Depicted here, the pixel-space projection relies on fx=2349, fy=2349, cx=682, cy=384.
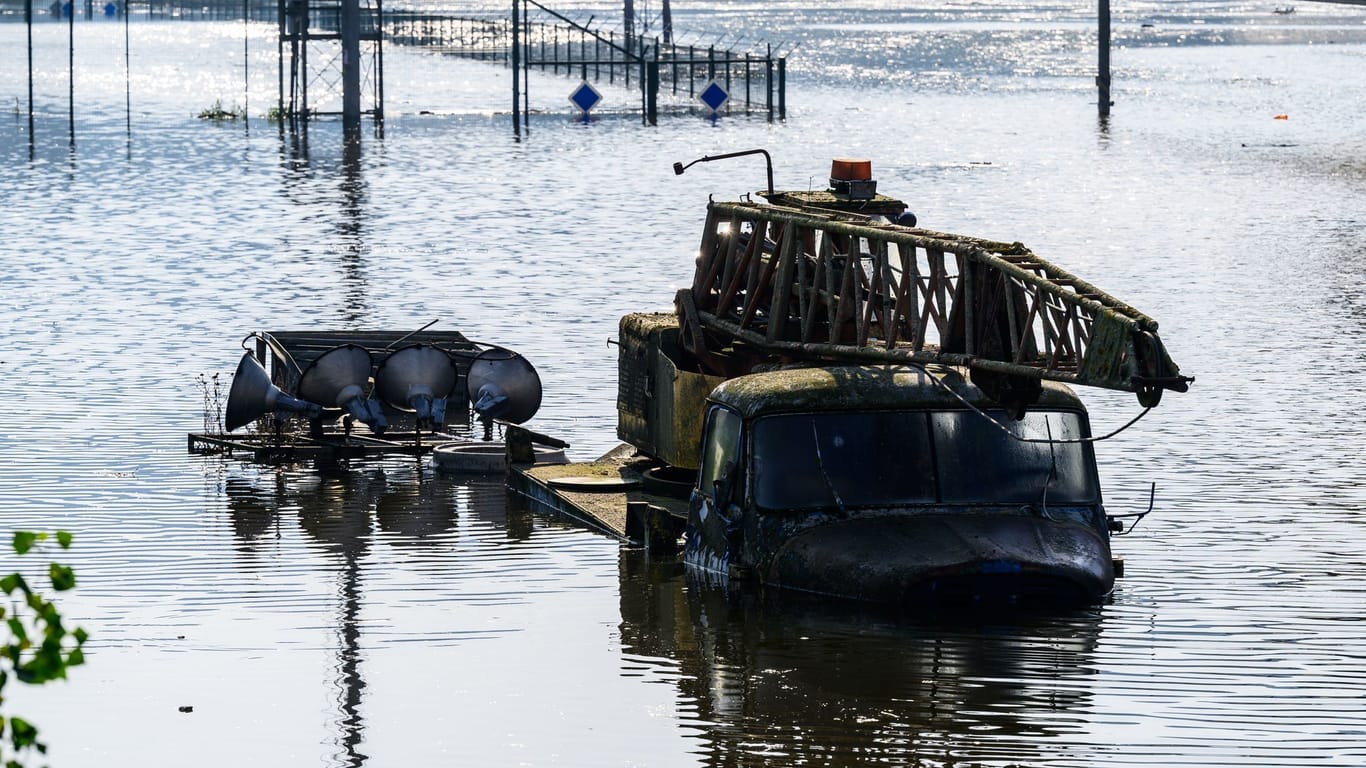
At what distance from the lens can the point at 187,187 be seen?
65562 mm

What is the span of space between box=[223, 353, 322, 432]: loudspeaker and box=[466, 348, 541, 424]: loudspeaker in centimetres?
197

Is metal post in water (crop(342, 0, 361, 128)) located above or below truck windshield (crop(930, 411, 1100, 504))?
above

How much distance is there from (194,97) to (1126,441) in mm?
92554

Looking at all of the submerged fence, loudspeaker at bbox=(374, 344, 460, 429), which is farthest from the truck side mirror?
the submerged fence

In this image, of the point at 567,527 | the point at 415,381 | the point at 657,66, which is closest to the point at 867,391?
the point at 567,527

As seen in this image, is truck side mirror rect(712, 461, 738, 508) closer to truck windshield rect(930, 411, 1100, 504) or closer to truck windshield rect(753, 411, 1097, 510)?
truck windshield rect(753, 411, 1097, 510)

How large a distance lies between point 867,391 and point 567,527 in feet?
17.7

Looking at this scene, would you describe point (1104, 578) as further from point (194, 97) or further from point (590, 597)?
point (194, 97)

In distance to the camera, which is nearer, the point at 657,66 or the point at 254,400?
the point at 254,400

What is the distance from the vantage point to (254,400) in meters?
27.0

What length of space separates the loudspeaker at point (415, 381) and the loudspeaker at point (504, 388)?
1.49 feet

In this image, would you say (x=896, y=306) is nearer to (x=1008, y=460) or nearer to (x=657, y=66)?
(x=1008, y=460)

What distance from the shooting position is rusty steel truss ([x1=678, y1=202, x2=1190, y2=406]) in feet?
55.9

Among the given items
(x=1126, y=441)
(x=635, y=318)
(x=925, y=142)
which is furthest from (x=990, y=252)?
(x=925, y=142)
